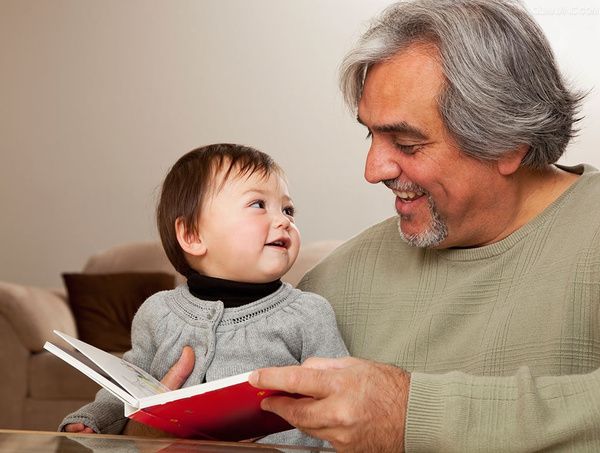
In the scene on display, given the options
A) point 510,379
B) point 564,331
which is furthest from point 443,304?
point 510,379

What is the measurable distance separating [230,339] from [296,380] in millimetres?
451

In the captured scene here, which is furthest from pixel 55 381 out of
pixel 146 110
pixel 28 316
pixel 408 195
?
pixel 408 195

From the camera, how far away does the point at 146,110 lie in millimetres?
5535

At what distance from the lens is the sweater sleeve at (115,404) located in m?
1.53

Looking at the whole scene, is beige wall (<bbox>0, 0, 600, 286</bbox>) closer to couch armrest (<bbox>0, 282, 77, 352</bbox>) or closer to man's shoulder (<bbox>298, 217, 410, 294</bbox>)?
couch armrest (<bbox>0, 282, 77, 352</bbox>)

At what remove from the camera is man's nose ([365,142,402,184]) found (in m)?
1.63

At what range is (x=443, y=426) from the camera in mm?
1170

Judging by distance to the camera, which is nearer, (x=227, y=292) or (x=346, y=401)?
(x=346, y=401)

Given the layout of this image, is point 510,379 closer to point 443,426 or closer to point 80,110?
point 443,426

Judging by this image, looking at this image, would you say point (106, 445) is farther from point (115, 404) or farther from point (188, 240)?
point (188, 240)

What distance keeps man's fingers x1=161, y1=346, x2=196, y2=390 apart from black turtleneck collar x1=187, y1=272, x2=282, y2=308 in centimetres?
11

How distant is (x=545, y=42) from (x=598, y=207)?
0.31m

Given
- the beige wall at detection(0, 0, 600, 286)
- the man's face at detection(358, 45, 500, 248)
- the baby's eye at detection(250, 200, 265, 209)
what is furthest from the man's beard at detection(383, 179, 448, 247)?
the beige wall at detection(0, 0, 600, 286)

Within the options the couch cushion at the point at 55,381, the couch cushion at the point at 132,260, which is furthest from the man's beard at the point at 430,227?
the couch cushion at the point at 132,260
